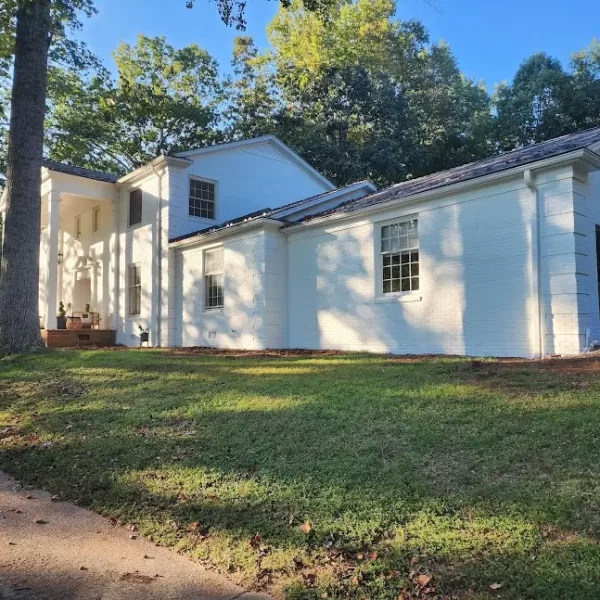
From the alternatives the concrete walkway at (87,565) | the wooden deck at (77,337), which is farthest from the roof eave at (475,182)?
the wooden deck at (77,337)

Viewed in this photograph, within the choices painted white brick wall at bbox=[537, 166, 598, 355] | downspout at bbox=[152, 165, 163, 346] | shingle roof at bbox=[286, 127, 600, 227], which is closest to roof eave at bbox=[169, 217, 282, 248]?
downspout at bbox=[152, 165, 163, 346]

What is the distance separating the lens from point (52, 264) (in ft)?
61.0

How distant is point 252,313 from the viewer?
14125 millimetres

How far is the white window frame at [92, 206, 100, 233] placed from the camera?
21297 millimetres

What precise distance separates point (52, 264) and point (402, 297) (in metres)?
13.0

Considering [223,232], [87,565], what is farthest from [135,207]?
[87,565]

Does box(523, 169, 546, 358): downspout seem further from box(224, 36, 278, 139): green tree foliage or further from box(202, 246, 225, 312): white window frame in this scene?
box(224, 36, 278, 139): green tree foliage

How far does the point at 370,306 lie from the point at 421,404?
21.1ft

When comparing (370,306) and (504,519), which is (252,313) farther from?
(504,519)

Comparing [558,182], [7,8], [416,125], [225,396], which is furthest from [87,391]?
[416,125]

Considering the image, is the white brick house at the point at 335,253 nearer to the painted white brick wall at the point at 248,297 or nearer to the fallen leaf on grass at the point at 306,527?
the painted white brick wall at the point at 248,297

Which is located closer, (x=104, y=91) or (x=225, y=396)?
(x=225, y=396)

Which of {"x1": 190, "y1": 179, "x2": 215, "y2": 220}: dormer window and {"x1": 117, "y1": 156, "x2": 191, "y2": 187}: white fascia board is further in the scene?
{"x1": 190, "y1": 179, "x2": 215, "y2": 220}: dormer window

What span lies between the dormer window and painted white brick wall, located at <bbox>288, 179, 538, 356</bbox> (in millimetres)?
5648
